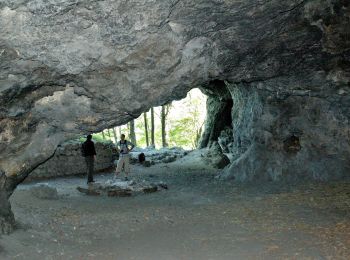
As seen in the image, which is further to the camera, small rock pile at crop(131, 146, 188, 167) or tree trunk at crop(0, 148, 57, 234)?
small rock pile at crop(131, 146, 188, 167)

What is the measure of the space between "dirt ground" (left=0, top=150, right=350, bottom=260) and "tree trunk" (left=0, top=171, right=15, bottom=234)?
0.20 meters

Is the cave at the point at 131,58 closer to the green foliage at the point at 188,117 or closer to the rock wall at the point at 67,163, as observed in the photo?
the rock wall at the point at 67,163

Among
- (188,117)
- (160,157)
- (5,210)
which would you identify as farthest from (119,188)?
Answer: (188,117)

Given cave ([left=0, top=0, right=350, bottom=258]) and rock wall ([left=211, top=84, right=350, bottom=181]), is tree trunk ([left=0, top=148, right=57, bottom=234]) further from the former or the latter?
rock wall ([left=211, top=84, right=350, bottom=181])

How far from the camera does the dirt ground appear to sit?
6.95 meters

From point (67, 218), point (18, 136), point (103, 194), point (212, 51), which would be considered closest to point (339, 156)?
point (212, 51)

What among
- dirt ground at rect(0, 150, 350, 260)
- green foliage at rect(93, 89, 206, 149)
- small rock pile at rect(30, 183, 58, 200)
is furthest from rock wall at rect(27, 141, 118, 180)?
green foliage at rect(93, 89, 206, 149)

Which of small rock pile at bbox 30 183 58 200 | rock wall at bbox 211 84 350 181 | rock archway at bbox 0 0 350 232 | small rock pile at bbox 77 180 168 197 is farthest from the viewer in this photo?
rock wall at bbox 211 84 350 181

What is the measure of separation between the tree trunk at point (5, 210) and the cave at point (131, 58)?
3 cm

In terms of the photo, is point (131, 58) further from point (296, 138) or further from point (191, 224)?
point (296, 138)

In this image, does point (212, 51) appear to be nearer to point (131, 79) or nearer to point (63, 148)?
point (131, 79)

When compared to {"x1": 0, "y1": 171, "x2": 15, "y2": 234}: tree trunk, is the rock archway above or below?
above

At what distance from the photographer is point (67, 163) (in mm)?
17219

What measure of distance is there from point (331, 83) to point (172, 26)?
255 inches
